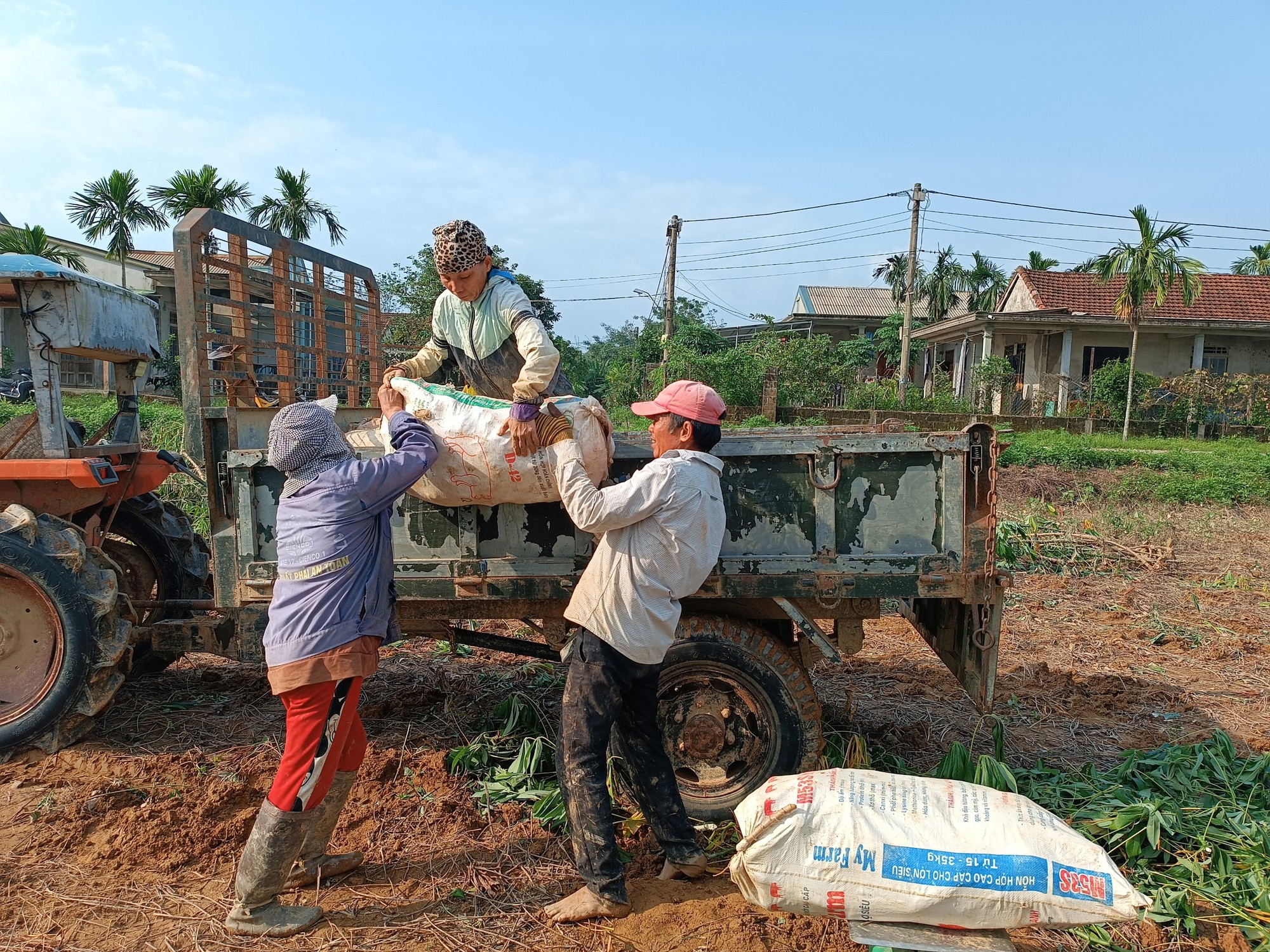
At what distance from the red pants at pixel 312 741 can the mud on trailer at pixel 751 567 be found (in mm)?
649

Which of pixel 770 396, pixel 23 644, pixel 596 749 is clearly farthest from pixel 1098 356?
pixel 23 644

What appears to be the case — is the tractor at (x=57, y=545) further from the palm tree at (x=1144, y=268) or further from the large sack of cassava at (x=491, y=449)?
the palm tree at (x=1144, y=268)

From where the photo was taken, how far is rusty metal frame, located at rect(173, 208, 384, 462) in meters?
3.94

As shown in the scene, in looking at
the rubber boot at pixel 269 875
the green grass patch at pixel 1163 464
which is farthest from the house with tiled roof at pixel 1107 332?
the rubber boot at pixel 269 875

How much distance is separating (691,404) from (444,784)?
2144 millimetres

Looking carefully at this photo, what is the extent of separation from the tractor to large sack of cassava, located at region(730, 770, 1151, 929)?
3.20 metres

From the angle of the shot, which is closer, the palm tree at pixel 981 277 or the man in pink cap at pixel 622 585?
the man in pink cap at pixel 622 585

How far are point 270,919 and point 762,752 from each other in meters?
1.91

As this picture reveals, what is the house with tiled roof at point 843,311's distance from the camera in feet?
118

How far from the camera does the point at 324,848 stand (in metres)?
3.16

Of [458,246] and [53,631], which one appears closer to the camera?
[458,246]

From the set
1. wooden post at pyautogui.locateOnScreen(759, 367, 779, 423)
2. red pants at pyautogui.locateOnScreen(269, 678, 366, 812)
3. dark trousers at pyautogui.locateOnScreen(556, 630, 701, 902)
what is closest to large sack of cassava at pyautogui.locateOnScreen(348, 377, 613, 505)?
dark trousers at pyautogui.locateOnScreen(556, 630, 701, 902)

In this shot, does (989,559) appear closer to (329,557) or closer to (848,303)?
(329,557)

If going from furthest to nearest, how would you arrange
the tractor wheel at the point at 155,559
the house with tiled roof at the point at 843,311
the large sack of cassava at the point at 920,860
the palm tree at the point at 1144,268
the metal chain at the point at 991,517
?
the house with tiled roof at the point at 843,311
the palm tree at the point at 1144,268
the tractor wheel at the point at 155,559
the metal chain at the point at 991,517
the large sack of cassava at the point at 920,860
